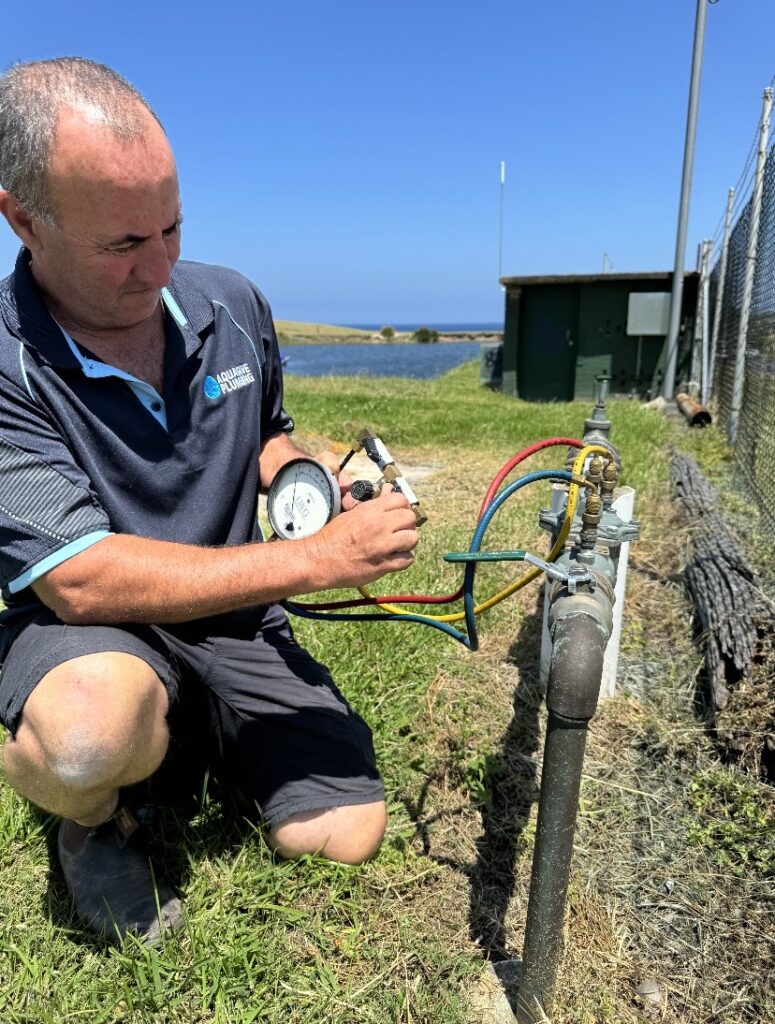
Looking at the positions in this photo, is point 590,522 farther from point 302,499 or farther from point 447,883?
point 447,883

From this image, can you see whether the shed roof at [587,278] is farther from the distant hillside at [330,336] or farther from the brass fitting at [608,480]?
the distant hillside at [330,336]

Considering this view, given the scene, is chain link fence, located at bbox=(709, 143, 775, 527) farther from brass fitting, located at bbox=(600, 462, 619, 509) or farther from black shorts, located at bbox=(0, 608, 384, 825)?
black shorts, located at bbox=(0, 608, 384, 825)

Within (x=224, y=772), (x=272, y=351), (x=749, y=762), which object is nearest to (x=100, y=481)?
(x=272, y=351)

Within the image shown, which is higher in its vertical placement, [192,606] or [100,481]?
[100,481]

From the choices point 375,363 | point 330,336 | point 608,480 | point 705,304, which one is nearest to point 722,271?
point 705,304

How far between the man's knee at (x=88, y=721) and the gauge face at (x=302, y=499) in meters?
0.49

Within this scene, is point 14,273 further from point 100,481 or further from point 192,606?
point 192,606

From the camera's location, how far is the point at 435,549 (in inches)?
152

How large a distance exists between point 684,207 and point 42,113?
33.3 ft

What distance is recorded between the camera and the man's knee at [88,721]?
4.95 feet

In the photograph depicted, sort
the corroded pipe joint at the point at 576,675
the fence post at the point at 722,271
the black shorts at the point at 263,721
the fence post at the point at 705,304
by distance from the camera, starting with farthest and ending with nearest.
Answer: the fence post at the point at 705,304 < the fence post at the point at 722,271 < the black shorts at the point at 263,721 < the corroded pipe joint at the point at 576,675

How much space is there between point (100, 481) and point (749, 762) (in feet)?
6.35

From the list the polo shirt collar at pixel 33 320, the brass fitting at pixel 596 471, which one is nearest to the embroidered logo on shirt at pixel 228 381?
the polo shirt collar at pixel 33 320

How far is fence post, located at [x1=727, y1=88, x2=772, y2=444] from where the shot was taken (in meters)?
5.05
